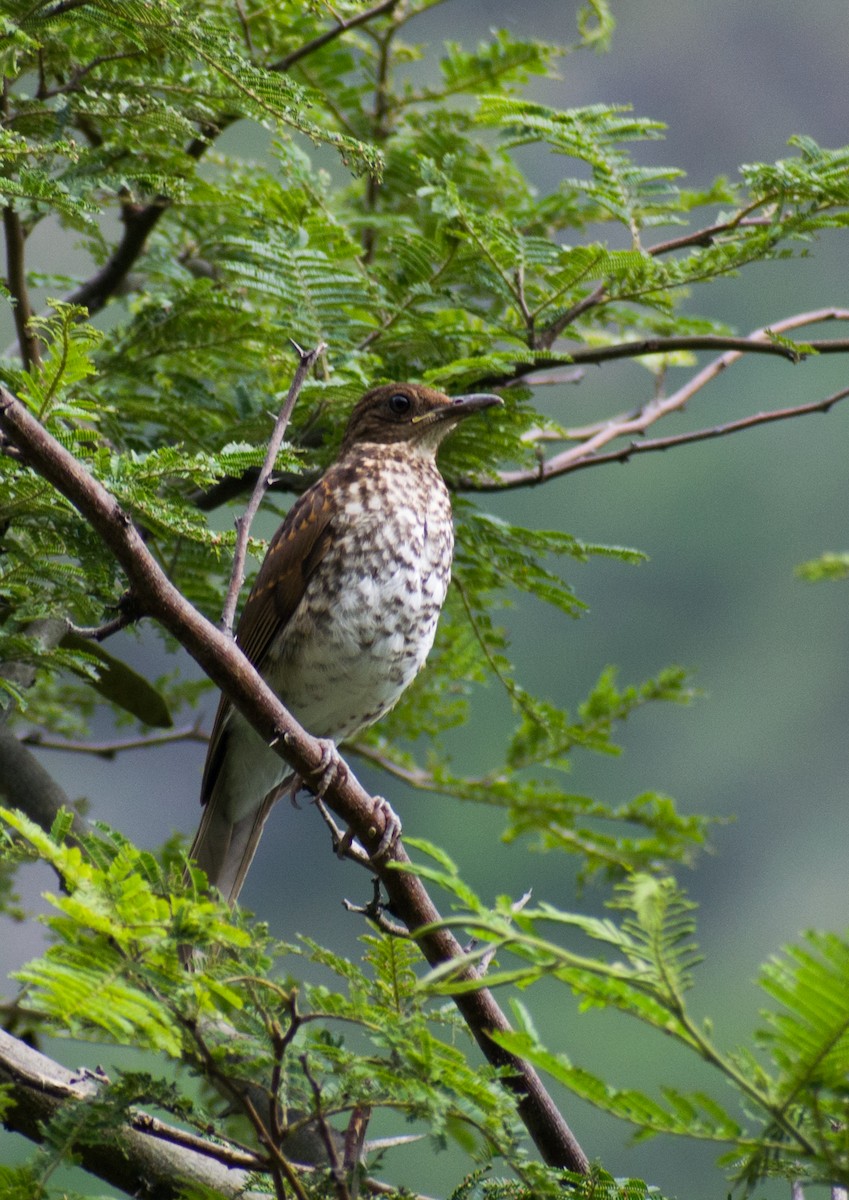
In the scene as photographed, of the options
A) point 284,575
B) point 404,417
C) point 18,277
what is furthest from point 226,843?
point 18,277

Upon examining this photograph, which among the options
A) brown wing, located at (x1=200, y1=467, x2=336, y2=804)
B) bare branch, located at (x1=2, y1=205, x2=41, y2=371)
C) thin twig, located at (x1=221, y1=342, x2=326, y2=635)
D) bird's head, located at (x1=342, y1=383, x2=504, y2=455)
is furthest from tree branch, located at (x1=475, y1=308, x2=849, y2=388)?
bare branch, located at (x1=2, y1=205, x2=41, y2=371)

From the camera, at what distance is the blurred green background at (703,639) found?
13.4 m

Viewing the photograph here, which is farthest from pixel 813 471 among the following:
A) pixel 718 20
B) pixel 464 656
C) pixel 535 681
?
pixel 464 656

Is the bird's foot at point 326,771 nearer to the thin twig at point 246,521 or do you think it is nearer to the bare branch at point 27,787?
the thin twig at point 246,521

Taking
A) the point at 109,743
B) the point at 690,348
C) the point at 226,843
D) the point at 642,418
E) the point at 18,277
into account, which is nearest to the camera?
the point at 18,277

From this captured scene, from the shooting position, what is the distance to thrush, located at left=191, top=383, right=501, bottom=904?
9.07 feet

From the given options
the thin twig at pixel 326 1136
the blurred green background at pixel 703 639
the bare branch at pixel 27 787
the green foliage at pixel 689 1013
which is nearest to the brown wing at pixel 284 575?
the bare branch at pixel 27 787

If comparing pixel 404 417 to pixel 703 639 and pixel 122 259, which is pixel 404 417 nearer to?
pixel 122 259

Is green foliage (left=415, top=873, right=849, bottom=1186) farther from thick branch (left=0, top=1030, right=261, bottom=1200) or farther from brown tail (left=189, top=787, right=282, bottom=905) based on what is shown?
brown tail (left=189, top=787, right=282, bottom=905)

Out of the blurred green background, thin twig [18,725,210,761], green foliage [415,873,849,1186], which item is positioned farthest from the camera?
the blurred green background

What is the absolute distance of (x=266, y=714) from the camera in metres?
1.72

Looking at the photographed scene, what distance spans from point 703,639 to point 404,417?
1175 cm

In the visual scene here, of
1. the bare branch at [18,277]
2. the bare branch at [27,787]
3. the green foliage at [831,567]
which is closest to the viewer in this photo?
the bare branch at [18,277]

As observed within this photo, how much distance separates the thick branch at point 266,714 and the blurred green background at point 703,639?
10436 millimetres
